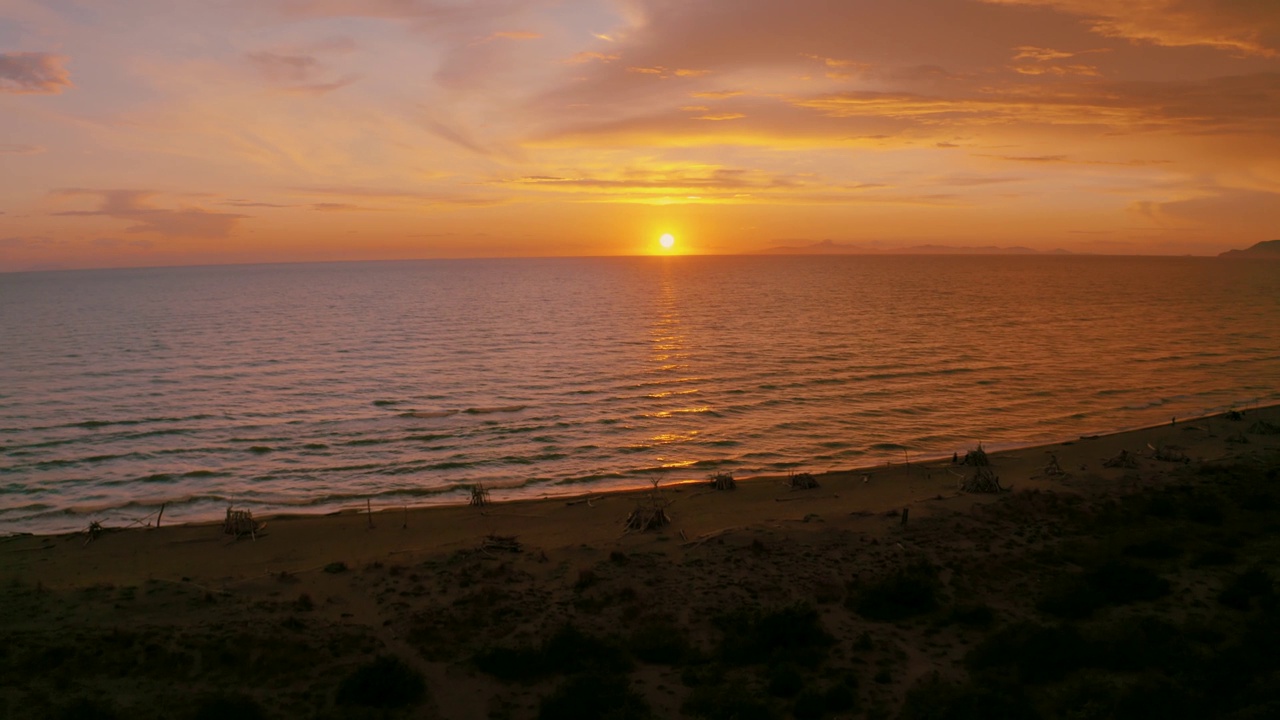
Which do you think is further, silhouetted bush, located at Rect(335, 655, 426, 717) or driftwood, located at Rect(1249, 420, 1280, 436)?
driftwood, located at Rect(1249, 420, 1280, 436)

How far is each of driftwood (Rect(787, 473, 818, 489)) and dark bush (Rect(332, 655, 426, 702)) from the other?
50.5 feet

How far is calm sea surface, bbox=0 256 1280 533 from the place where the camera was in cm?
2903

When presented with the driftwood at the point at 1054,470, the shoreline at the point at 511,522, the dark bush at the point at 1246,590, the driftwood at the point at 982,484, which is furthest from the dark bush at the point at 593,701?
the driftwood at the point at 1054,470

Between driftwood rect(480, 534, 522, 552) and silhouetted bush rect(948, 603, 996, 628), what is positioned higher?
driftwood rect(480, 534, 522, 552)

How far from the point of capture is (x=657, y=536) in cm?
2058

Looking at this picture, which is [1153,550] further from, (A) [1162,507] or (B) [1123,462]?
(B) [1123,462]

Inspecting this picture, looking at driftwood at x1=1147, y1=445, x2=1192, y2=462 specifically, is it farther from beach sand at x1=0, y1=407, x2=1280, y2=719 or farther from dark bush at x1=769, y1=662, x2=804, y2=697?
dark bush at x1=769, y1=662, x2=804, y2=697

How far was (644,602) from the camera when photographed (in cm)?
1598

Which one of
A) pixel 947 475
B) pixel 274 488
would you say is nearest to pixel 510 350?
pixel 274 488

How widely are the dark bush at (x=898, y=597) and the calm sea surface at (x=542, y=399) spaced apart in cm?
1301

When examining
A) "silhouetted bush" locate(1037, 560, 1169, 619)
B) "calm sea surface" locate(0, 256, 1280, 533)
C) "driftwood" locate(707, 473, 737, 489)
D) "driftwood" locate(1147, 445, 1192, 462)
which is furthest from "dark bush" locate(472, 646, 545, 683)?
"driftwood" locate(1147, 445, 1192, 462)

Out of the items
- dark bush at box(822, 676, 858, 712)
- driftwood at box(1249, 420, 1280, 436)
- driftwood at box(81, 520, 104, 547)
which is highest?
driftwood at box(1249, 420, 1280, 436)

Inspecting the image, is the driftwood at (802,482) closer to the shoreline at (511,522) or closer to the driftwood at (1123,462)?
the shoreline at (511,522)

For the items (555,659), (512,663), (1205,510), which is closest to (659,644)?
(555,659)
